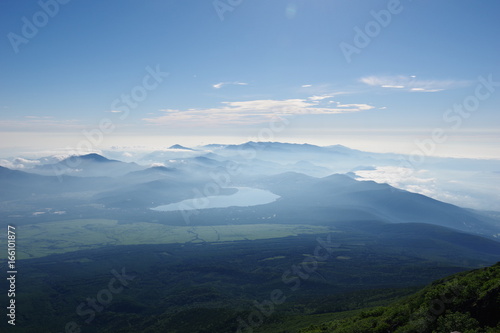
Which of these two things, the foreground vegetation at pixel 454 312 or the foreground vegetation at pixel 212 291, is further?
the foreground vegetation at pixel 212 291

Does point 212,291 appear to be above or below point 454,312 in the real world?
below

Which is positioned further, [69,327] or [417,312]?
[69,327]

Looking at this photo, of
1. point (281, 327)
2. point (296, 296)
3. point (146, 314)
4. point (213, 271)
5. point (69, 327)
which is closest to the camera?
point (281, 327)

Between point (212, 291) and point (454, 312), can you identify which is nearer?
point (454, 312)

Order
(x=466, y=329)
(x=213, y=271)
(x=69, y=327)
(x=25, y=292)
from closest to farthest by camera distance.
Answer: (x=466, y=329) < (x=69, y=327) < (x=25, y=292) < (x=213, y=271)

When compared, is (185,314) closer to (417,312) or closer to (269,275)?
(269,275)

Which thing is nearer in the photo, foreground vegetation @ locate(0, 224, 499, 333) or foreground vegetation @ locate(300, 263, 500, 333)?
foreground vegetation @ locate(300, 263, 500, 333)

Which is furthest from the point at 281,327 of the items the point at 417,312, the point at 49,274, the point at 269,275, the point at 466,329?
the point at 49,274

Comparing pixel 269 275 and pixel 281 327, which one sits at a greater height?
pixel 281 327

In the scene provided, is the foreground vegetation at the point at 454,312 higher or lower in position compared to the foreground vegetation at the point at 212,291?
higher

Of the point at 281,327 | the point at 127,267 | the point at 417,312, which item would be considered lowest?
the point at 127,267

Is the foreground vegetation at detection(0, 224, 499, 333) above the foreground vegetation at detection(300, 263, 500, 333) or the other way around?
the other way around
